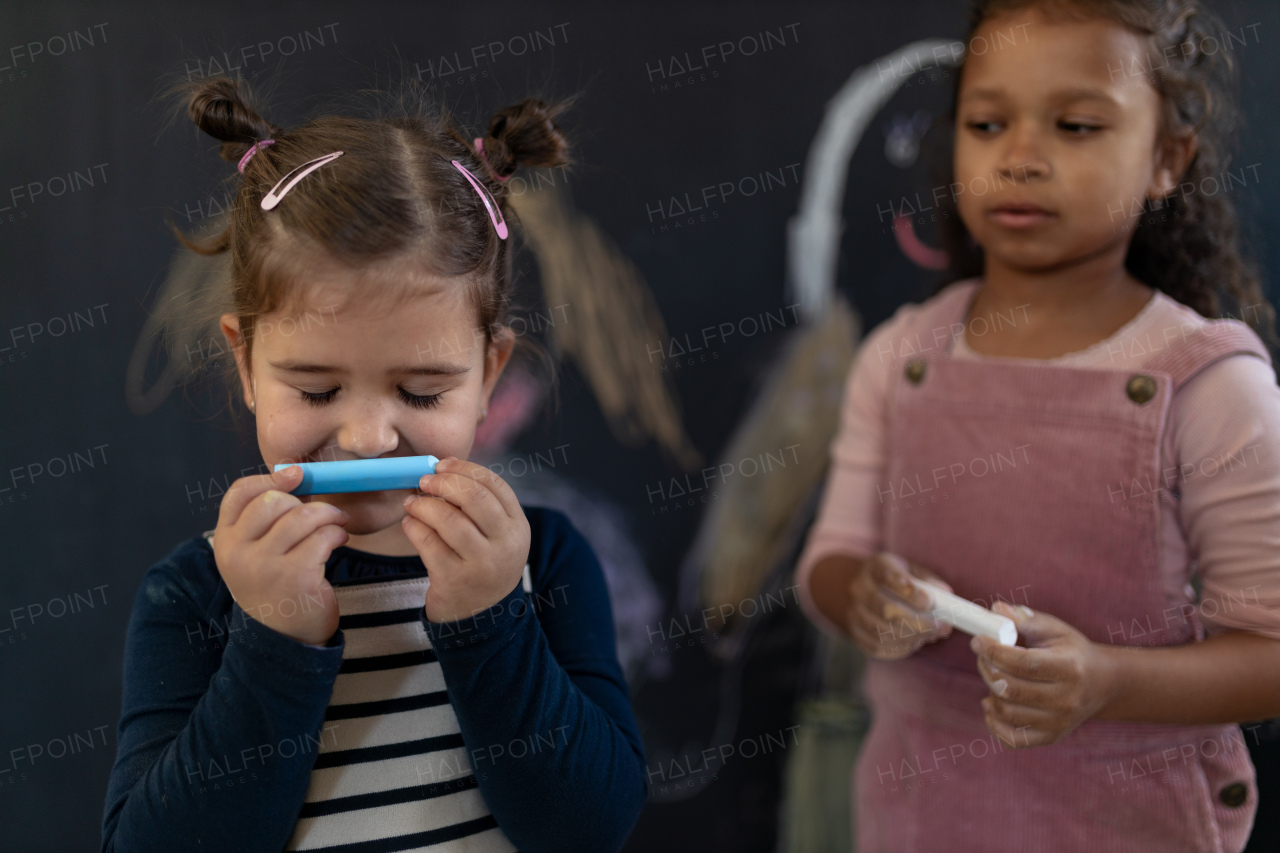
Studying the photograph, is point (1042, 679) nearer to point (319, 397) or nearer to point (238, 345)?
point (319, 397)

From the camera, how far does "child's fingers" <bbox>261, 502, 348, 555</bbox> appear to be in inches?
30.0

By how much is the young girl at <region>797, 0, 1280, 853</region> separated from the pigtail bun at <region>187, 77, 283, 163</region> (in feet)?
2.79

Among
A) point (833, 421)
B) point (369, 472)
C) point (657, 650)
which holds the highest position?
point (369, 472)

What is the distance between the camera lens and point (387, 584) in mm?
931

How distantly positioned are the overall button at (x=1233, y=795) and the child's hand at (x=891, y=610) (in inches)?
13.7

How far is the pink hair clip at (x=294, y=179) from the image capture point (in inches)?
33.4

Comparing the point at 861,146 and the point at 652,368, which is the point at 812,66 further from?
the point at 652,368

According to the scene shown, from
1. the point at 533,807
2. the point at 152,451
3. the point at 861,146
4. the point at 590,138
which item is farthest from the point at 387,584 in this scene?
the point at 861,146

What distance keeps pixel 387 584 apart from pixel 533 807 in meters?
0.27

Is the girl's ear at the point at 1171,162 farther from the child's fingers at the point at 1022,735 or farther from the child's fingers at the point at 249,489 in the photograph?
the child's fingers at the point at 249,489

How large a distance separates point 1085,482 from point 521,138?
772 millimetres

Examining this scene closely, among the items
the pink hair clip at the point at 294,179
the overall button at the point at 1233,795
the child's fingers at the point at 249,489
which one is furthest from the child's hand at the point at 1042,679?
the pink hair clip at the point at 294,179

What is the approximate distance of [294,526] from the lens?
2.52ft

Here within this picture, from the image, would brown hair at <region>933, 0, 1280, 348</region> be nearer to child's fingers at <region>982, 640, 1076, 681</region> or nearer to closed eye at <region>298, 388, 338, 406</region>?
child's fingers at <region>982, 640, 1076, 681</region>
